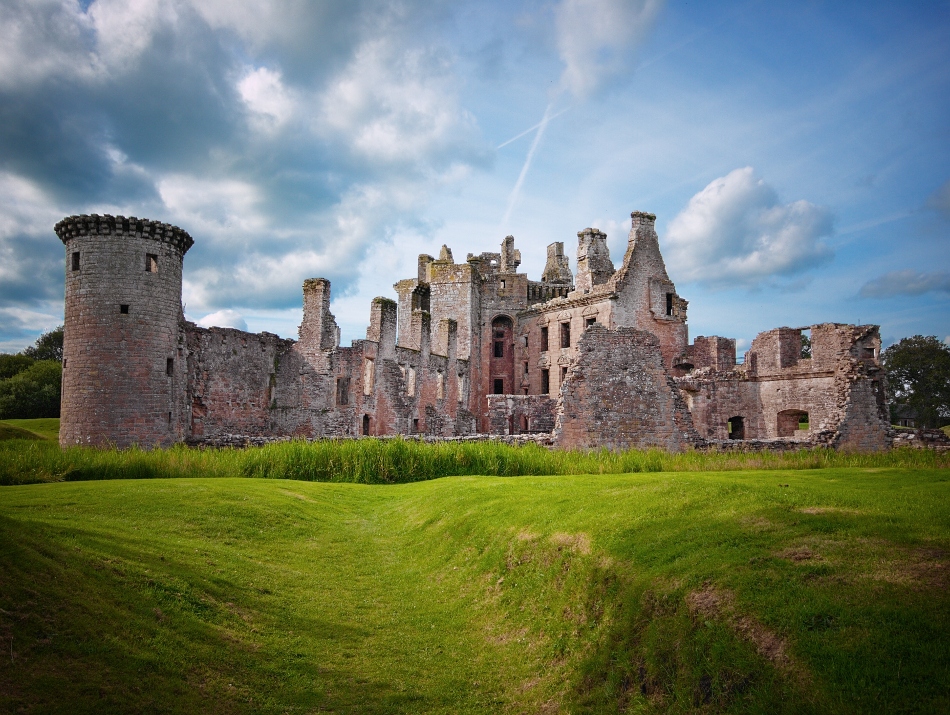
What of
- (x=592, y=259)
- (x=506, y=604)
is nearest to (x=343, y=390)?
(x=592, y=259)

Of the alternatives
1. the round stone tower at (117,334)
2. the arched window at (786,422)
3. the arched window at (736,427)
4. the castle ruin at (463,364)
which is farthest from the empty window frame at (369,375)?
the arched window at (786,422)

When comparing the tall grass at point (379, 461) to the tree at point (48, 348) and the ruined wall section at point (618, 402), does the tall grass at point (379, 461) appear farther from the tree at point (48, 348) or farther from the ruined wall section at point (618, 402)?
the tree at point (48, 348)

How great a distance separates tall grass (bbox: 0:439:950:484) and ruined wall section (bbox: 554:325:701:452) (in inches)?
57.4

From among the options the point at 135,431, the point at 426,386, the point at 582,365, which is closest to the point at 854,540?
the point at 582,365

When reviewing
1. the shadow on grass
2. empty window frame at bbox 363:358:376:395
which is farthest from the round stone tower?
the shadow on grass

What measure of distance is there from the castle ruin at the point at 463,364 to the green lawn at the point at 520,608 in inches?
458

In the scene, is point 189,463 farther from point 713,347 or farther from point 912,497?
point 713,347

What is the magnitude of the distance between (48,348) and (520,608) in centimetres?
7513

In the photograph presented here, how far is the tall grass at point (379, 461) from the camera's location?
16422 millimetres

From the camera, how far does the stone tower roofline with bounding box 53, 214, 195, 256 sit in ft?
73.4

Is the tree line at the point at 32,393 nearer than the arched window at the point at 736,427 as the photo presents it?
No

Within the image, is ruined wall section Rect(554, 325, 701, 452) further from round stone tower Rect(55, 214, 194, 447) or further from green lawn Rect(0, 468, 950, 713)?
round stone tower Rect(55, 214, 194, 447)

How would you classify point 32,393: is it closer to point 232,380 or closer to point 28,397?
point 28,397

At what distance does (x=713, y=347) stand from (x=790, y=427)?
30.1ft
